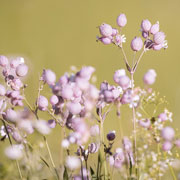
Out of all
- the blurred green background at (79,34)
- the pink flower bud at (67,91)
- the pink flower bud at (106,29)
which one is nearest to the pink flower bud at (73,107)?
the pink flower bud at (67,91)

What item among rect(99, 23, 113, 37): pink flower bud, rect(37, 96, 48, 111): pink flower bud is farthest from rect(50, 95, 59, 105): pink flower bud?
rect(99, 23, 113, 37): pink flower bud

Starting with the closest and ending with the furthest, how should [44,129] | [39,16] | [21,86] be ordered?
[44,129] < [21,86] < [39,16]

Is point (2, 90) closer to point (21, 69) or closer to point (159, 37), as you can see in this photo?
point (21, 69)

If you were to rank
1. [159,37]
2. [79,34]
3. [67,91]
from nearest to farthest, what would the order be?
[67,91], [159,37], [79,34]

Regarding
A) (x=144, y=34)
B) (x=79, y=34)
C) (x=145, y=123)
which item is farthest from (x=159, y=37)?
(x=79, y=34)

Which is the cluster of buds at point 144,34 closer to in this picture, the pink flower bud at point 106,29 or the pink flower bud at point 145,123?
the pink flower bud at point 106,29

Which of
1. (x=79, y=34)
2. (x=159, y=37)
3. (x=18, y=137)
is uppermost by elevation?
(x=79, y=34)

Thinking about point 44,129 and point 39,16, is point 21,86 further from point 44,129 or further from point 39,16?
point 39,16

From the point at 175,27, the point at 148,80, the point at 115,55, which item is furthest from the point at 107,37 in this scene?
the point at 175,27
